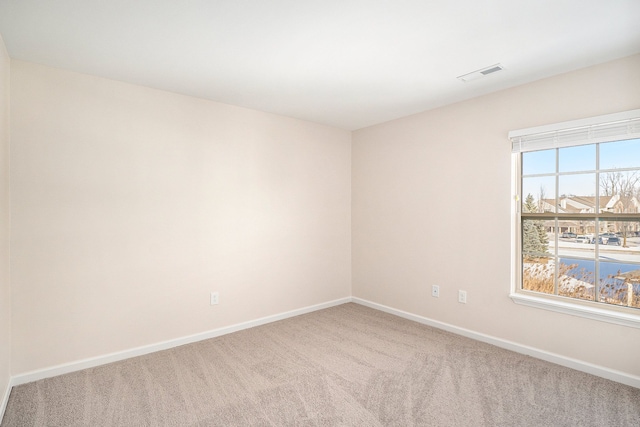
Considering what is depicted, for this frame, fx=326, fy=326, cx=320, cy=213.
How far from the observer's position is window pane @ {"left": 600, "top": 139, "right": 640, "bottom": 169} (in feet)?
8.01

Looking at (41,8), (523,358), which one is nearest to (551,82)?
(523,358)

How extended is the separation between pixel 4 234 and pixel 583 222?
439 centimetres

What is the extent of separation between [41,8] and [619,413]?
4193 millimetres

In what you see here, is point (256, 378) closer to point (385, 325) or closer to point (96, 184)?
point (385, 325)

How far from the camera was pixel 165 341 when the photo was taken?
10.0ft

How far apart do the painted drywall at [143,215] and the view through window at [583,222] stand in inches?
93.8

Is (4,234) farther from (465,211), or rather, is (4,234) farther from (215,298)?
(465,211)

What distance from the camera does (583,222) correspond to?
269 centimetres

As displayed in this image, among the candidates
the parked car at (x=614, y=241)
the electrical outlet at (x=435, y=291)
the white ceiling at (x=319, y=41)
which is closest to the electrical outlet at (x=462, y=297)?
the electrical outlet at (x=435, y=291)

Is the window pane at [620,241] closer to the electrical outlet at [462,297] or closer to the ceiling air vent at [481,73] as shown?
the electrical outlet at [462,297]

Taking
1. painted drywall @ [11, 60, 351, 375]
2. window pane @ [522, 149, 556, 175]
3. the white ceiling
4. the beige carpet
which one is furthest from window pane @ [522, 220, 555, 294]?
painted drywall @ [11, 60, 351, 375]

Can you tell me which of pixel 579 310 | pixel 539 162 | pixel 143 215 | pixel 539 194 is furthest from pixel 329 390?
pixel 539 162

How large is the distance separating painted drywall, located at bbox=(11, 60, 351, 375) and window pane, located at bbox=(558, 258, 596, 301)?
8.53 feet

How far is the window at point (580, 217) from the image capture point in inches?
96.8
